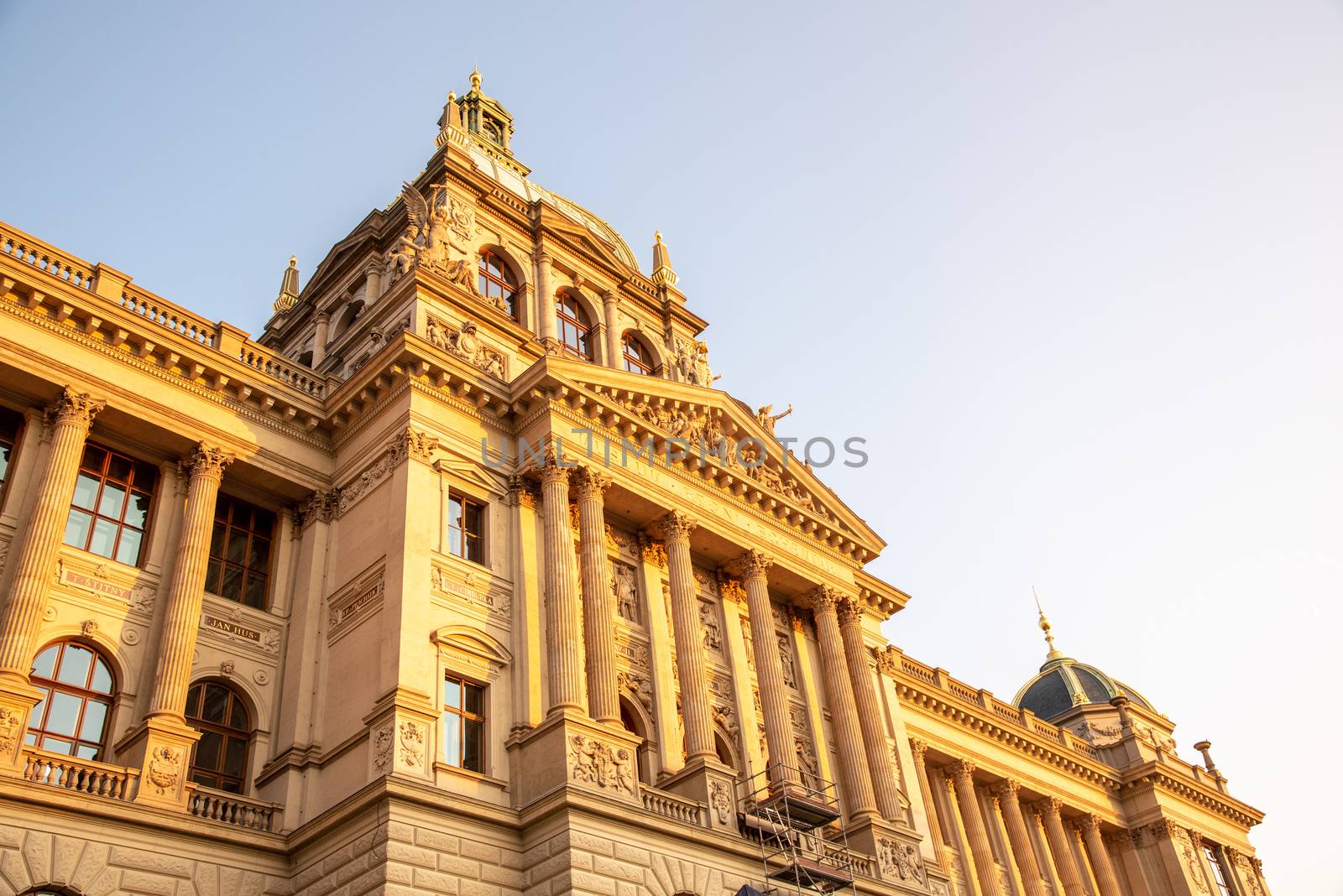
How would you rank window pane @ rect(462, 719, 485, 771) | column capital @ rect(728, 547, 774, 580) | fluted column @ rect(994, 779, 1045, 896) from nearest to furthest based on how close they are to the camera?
window pane @ rect(462, 719, 485, 771) < column capital @ rect(728, 547, 774, 580) < fluted column @ rect(994, 779, 1045, 896)

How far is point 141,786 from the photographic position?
1934 centimetres

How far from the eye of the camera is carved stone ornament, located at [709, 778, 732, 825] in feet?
78.7

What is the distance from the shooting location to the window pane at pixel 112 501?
23.4 m

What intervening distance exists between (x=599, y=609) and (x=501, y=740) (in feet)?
11.8

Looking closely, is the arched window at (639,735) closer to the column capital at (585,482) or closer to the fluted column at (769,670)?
the fluted column at (769,670)

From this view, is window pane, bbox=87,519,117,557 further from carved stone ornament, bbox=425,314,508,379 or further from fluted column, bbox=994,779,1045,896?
fluted column, bbox=994,779,1045,896

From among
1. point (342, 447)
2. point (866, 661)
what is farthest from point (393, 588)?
point (866, 661)

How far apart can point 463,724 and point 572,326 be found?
16953 mm

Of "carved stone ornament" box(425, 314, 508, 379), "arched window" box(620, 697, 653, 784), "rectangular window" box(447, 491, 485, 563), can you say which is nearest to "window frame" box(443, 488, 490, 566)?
"rectangular window" box(447, 491, 485, 563)

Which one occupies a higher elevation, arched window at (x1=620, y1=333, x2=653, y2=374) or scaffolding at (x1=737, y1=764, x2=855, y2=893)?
arched window at (x1=620, y1=333, x2=653, y2=374)

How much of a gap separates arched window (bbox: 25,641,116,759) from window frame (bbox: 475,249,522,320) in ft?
52.8

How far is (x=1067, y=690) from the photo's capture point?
56.8m

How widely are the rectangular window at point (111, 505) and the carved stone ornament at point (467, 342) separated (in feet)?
23.1

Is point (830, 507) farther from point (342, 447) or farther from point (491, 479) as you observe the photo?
point (342, 447)
